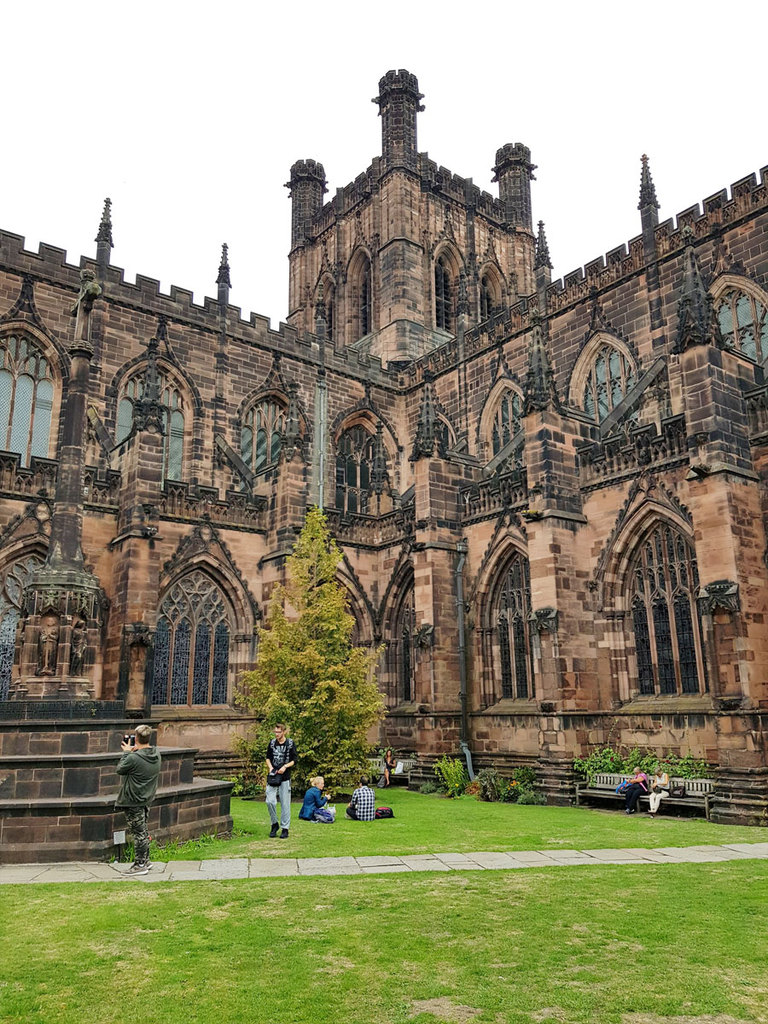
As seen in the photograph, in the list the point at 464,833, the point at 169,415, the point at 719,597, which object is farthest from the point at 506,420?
the point at 464,833

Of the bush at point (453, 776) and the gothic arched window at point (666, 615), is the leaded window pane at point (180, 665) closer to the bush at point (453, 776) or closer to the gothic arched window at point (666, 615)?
the bush at point (453, 776)

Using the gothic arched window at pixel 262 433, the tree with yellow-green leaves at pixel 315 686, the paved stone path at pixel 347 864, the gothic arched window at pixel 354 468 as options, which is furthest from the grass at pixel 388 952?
the gothic arched window at pixel 354 468

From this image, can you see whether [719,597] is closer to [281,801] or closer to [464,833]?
[464,833]

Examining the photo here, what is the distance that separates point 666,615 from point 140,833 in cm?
1272

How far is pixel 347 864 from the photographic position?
1020 cm

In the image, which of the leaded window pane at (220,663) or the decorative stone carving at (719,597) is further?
the leaded window pane at (220,663)

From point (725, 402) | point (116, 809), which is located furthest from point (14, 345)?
point (725, 402)

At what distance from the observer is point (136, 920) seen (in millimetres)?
7129

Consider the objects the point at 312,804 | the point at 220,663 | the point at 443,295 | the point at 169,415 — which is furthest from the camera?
the point at 443,295

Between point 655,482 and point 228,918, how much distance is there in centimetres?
1412

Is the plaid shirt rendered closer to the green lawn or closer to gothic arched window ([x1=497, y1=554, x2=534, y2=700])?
the green lawn

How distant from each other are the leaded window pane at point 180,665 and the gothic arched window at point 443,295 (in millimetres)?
21336

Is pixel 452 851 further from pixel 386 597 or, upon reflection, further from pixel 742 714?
pixel 386 597

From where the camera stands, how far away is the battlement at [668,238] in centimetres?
2227
